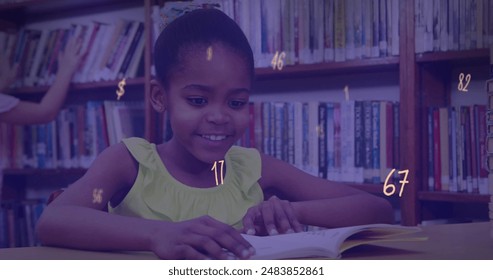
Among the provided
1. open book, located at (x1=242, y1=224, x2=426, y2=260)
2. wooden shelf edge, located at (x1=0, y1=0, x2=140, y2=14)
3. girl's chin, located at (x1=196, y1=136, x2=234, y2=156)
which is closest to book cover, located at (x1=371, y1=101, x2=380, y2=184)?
girl's chin, located at (x1=196, y1=136, x2=234, y2=156)

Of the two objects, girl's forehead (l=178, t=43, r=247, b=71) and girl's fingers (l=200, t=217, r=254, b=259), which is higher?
girl's forehead (l=178, t=43, r=247, b=71)

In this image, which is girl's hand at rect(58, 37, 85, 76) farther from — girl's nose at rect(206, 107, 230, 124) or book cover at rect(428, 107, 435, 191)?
book cover at rect(428, 107, 435, 191)

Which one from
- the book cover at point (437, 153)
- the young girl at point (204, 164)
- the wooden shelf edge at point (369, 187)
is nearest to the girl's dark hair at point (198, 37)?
the young girl at point (204, 164)

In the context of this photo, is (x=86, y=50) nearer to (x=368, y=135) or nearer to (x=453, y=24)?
(x=368, y=135)

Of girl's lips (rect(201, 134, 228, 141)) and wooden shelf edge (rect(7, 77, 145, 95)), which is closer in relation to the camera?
girl's lips (rect(201, 134, 228, 141))

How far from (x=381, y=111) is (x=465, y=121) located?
186mm

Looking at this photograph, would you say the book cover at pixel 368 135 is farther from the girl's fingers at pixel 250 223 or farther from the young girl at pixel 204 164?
the girl's fingers at pixel 250 223

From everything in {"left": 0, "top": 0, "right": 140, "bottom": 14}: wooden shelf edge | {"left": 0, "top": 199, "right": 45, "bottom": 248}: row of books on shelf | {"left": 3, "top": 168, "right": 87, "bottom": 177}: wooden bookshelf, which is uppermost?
{"left": 0, "top": 0, "right": 140, "bottom": 14}: wooden shelf edge

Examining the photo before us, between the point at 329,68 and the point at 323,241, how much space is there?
65 centimetres

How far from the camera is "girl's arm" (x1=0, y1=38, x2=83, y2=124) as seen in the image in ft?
4.79

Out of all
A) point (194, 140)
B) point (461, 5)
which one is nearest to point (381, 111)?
point (461, 5)

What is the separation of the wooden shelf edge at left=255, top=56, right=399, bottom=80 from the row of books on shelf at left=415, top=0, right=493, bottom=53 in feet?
0.29
